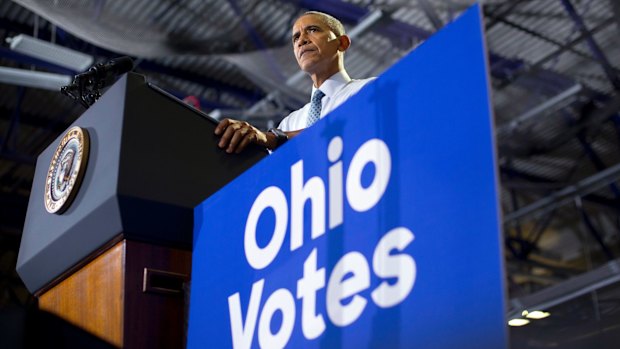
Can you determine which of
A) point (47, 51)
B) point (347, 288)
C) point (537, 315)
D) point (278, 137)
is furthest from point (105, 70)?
point (537, 315)

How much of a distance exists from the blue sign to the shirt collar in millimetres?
624

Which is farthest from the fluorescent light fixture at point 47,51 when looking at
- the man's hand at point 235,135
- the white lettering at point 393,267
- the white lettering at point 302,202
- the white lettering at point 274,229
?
the white lettering at point 393,267

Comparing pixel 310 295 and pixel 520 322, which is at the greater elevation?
pixel 520 322

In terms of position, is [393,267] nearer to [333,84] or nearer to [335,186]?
[335,186]

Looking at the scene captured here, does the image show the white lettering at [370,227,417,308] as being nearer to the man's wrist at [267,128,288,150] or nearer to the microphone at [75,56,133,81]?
the man's wrist at [267,128,288,150]

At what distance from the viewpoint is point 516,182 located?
34.6 ft

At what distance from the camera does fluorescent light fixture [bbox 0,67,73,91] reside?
640 cm

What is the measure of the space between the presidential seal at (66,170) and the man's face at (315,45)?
2.04 feet

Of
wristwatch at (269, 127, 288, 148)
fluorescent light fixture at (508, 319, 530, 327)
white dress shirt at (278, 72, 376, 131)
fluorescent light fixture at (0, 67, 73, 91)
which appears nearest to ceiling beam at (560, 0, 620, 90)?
fluorescent light fixture at (508, 319, 530, 327)

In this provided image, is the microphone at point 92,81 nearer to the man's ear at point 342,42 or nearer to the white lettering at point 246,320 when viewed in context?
the man's ear at point 342,42

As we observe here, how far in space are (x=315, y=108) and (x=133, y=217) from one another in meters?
0.63

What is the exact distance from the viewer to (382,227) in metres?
1.15

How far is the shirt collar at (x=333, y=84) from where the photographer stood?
2033mm

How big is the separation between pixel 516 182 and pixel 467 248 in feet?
32.2
